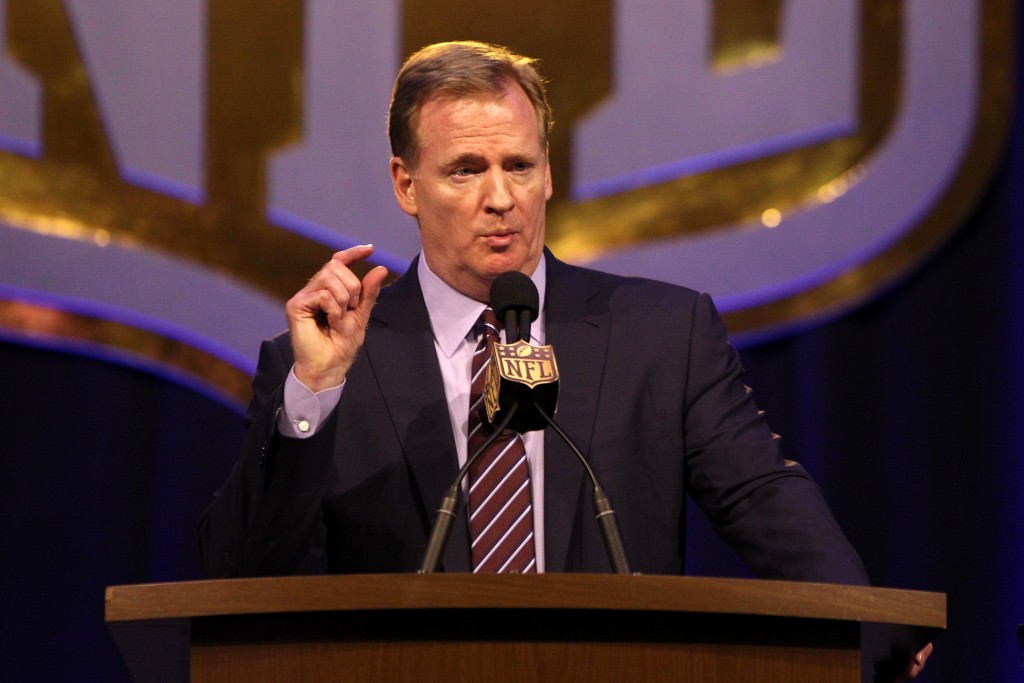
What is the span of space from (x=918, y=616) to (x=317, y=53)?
2505 mm

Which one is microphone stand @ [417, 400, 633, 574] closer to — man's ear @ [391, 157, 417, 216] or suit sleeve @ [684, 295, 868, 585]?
suit sleeve @ [684, 295, 868, 585]

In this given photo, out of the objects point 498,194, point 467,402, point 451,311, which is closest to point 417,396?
point 467,402

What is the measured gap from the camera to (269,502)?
1769 mm

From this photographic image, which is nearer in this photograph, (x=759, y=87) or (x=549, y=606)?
(x=549, y=606)

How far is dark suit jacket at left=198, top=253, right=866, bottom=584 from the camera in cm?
180

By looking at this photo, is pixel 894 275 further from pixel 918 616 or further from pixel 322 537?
pixel 918 616

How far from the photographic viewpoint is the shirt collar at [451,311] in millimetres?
2197

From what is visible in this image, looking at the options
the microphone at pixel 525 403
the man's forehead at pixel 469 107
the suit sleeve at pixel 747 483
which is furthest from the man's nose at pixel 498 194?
the microphone at pixel 525 403

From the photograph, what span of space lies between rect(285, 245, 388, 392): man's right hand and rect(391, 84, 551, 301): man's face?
0.46 metres

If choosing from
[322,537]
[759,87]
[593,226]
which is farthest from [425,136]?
[759,87]

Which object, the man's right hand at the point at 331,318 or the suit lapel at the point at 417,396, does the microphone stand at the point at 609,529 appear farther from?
the suit lapel at the point at 417,396

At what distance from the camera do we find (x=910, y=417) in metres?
3.21

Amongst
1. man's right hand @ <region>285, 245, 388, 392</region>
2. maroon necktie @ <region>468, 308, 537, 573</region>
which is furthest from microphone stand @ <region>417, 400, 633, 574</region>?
maroon necktie @ <region>468, 308, 537, 573</region>

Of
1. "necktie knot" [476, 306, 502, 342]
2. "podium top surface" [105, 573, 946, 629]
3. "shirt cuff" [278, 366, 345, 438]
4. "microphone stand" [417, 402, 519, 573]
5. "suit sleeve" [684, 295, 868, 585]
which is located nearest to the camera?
"podium top surface" [105, 573, 946, 629]
